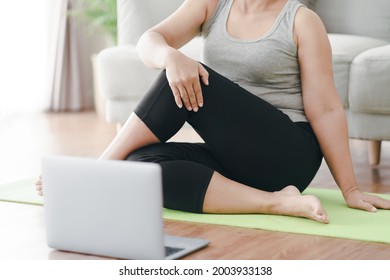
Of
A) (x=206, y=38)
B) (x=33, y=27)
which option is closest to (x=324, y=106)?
(x=206, y=38)

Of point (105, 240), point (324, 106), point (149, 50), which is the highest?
point (149, 50)

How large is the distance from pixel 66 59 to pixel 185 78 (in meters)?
3.17

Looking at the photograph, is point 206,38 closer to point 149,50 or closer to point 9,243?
point 149,50

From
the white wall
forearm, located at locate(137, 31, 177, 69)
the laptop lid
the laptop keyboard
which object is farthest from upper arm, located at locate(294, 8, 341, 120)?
the white wall

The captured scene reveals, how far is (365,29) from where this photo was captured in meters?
3.22

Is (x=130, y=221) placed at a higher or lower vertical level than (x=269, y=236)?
higher

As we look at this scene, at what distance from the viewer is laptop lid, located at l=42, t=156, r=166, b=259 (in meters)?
1.49

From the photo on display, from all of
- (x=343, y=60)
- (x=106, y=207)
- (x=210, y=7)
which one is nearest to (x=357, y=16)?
(x=343, y=60)

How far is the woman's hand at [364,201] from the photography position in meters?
2.02

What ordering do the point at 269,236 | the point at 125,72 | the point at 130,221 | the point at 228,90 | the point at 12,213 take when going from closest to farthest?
the point at 130,221 → the point at 269,236 → the point at 228,90 → the point at 12,213 → the point at 125,72

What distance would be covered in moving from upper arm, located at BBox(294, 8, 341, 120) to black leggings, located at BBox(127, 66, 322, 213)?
80 millimetres

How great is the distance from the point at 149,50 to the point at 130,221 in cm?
64

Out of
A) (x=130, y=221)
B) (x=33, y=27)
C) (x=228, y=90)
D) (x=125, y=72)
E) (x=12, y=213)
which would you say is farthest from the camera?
(x=33, y=27)

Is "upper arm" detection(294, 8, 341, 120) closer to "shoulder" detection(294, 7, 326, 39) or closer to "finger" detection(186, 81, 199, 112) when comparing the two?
"shoulder" detection(294, 7, 326, 39)
